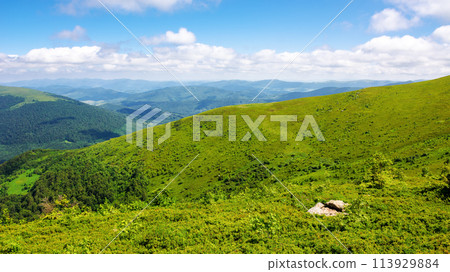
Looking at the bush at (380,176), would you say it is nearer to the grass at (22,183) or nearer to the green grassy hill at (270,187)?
the green grassy hill at (270,187)

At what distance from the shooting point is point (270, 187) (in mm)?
30078

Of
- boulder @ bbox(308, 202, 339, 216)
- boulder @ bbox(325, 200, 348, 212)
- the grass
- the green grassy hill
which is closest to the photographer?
the green grassy hill

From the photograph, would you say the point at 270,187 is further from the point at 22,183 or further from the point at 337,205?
the point at 22,183

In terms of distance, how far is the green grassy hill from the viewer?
13.8 metres

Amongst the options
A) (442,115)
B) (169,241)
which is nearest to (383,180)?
(169,241)

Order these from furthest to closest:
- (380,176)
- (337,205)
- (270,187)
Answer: (270,187), (380,176), (337,205)

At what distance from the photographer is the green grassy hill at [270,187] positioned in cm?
1381

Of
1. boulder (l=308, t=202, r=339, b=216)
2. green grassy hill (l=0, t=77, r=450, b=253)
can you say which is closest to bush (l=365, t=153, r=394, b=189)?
green grassy hill (l=0, t=77, r=450, b=253)

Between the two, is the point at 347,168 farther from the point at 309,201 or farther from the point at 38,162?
the point at 38,162

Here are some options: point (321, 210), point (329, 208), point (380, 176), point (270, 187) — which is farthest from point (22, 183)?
point (380, 176)

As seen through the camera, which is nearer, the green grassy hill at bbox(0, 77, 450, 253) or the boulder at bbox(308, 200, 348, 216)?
the green grassy hill at bbox(0, 77, 450, 253)

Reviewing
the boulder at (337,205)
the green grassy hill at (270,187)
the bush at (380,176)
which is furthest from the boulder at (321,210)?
the bush at (380,176)

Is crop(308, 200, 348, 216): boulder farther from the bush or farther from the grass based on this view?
the grass

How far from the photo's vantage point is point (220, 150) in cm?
7138
